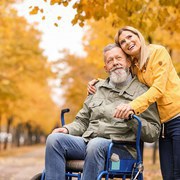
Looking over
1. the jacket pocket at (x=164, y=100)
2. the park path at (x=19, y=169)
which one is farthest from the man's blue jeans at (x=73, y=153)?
the park path at (x=19, y=169)

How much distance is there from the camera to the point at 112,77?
173 inches

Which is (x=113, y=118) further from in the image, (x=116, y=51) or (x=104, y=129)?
(x=116, y=51)

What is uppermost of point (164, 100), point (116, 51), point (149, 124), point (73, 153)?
point (116, 51)

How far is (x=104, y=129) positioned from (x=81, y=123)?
1.59 feet

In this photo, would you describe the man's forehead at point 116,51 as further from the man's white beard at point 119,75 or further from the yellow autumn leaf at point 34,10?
the yellow autumn leaf at point 34,10

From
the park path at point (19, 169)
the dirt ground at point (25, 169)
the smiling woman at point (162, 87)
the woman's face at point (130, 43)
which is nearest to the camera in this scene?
Result: the smiling woman at point (162, 87)

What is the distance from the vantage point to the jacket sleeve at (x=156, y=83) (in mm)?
3994

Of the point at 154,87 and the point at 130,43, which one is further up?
the point at 130,43

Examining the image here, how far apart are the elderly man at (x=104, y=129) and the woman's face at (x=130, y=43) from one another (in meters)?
0.07

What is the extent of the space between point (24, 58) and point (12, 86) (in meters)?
1.33

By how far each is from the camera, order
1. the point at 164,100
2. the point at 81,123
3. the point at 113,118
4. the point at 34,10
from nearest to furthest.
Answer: the point at 164,100, the point at 113,118, the point at 81,123, the point at 34,10

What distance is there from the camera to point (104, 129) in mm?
4301

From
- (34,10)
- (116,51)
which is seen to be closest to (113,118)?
(116,51)

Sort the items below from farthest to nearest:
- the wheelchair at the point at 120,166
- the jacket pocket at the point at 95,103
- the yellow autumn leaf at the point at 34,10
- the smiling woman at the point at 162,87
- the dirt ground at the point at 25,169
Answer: the dirt ground at the point at 25,169
the yellow autumn leaf at the point at 34,10
the jacket pocket at the point at 95,103
the smiling woman at the point at 162,87
the wheelchair at the point at 120,166
